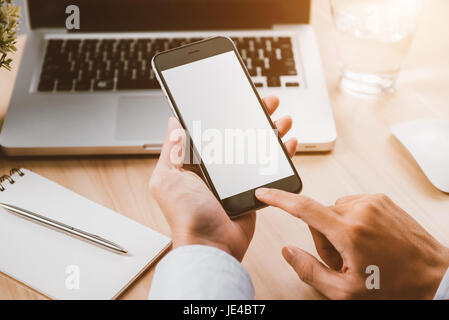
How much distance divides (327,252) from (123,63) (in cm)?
45

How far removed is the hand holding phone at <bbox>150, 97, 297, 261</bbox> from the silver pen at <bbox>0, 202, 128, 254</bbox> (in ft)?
0.24

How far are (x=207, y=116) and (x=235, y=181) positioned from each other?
0.32ft

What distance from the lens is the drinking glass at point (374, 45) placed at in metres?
0.74

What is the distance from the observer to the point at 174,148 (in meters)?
0.55

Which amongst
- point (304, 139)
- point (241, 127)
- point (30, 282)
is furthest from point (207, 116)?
point (30, 282)

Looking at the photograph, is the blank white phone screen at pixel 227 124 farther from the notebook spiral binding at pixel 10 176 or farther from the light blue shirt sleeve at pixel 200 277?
the notebook spiral binding at pixel 10 176

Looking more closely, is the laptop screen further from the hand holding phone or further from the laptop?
the hand holding phone

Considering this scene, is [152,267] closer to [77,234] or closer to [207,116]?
[77,234]

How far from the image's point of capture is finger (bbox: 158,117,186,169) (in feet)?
1.81

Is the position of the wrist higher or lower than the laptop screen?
lower

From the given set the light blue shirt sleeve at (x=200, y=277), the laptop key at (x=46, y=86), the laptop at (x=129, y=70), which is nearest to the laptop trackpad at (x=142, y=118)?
the laptop at (x=129, y=70)

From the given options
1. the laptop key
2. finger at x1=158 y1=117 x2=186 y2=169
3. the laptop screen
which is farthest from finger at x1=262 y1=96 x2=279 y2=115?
the laptop key

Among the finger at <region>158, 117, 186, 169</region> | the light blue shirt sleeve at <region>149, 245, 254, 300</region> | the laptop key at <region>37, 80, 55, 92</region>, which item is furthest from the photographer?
the laptop key at <region>37, 80, 55, 92</region>

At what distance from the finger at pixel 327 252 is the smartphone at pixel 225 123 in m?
0.07
